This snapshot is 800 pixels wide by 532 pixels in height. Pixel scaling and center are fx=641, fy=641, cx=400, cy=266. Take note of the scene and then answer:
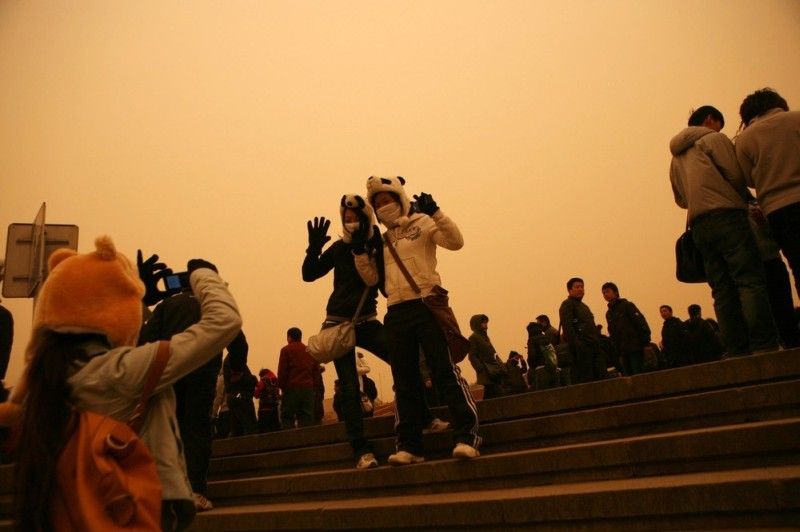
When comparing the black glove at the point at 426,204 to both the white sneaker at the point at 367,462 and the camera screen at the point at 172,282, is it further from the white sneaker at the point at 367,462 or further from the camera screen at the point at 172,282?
the camera screen at the point at 172,282

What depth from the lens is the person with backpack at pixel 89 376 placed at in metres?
1.92

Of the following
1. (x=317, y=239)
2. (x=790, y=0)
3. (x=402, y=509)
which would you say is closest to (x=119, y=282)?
(x=402, y=509)

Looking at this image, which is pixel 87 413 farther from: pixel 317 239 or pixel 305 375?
pixel 305 375

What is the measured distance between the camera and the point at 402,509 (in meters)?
4.09

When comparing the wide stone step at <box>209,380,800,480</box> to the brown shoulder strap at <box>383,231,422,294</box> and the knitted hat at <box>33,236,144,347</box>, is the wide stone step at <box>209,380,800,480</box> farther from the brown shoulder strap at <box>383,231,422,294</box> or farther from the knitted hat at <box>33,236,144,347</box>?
the knitted hat at <box>33,236,144,347</box>

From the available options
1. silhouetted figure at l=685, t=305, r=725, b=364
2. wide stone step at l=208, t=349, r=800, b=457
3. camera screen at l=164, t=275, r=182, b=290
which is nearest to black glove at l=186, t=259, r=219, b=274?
camera screen at l=164, t=275, r=182, b=290

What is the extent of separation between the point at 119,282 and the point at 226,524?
10.9 ft

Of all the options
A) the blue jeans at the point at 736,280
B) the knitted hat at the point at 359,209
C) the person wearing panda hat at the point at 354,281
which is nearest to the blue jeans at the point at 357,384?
the person wearing panda hat at the point at 354,281

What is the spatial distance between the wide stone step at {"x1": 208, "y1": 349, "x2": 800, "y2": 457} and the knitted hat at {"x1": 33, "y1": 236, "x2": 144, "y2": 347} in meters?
3.35

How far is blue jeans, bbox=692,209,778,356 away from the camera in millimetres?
4453

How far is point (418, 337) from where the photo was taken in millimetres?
4688

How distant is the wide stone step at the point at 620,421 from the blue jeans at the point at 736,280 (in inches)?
26.5

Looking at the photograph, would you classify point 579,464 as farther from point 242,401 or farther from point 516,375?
point 516,375

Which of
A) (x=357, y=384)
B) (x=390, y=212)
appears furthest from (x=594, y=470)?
(x=390, y=212)
